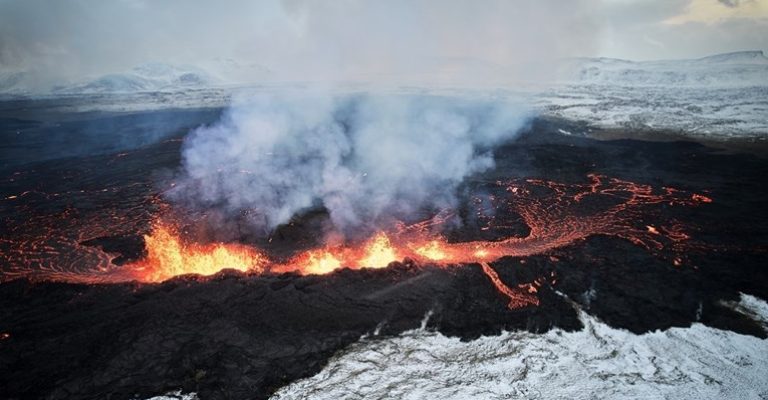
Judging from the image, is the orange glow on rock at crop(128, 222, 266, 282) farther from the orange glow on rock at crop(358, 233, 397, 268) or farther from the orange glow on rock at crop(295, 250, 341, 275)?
the orange glow on rock at crop(358, 233, 397, 268)

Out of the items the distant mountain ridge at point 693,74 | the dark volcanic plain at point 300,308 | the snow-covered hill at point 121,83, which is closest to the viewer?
the dark volcanic plain at point 300,308

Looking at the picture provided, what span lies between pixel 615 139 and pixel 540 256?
1099 inches

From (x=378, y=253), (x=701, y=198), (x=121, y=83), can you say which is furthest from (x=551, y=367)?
(x=121, y=83)

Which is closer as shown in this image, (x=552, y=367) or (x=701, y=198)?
(x=552, y=367)

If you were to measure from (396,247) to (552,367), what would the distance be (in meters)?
6.96

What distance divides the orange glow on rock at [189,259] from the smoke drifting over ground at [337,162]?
2.10m

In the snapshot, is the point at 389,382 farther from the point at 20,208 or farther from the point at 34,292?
the point at 20,208

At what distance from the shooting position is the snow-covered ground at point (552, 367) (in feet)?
28.6

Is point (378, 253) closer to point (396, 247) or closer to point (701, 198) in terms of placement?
point (396, 247)

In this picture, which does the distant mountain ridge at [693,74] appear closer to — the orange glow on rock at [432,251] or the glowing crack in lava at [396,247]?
the glowing crack in lava at [396,247]

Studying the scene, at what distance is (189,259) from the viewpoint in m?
14.2

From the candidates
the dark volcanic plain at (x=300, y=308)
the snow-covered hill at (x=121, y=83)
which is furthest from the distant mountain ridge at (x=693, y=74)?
the snow-covered hill at (x=121, y=83)

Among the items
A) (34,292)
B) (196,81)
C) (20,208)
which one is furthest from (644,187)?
(196,81)

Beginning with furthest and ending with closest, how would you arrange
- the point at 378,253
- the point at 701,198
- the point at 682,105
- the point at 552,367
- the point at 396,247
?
the point at 682,105
the point at 701,198
the point at 396,247
the point at 378,253
the point at 552,367
